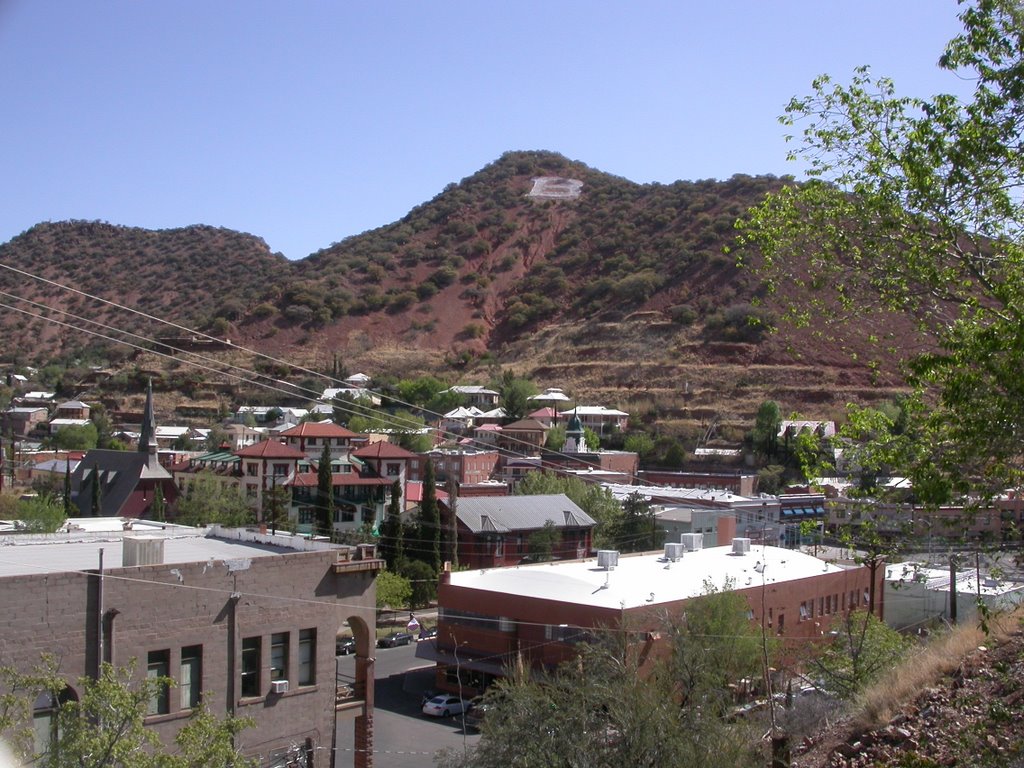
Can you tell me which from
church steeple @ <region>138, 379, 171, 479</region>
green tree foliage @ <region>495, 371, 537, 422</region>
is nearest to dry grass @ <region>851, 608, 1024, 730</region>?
church steeple @ <region>138, 379, 171, 479</region>

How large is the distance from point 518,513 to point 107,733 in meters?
36.1

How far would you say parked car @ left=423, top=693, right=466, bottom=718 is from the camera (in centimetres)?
2691

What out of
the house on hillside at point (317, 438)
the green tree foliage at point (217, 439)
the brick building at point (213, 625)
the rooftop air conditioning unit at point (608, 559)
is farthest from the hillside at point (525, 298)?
the brick building at point (213, 625)

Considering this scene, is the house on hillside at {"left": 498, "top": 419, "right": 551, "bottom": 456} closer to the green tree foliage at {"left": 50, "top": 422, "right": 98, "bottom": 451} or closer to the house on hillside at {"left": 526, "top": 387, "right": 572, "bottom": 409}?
the house on hillside at {"left": 526, "top": 387, "right": 572, "bottom": 409}

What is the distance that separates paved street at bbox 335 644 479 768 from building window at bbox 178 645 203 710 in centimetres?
526

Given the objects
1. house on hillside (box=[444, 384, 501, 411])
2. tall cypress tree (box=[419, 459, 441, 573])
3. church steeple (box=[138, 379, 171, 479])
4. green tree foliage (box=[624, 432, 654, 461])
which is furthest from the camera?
house on hillside (box=[444, 384, 501, 411])

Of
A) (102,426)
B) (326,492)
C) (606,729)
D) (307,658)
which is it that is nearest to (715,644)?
(307,658)

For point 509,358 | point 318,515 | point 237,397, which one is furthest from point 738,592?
point 509,358

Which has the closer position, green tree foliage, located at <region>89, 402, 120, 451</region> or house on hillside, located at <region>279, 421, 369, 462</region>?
house on hillside, located at <region>279, 421, 369, 462</region>

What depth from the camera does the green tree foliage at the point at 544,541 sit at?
44406 mm

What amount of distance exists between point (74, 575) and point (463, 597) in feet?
53.6

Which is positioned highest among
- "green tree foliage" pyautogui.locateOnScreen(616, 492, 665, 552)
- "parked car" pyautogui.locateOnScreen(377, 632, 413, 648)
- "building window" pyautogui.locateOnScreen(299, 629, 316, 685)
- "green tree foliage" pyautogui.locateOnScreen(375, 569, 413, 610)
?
"building window" pyautogui.locateOnScreen(299, 629, 316, 685)

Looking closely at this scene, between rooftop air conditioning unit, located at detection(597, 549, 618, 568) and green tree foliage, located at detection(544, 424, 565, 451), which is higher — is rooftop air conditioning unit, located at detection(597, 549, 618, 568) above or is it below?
below

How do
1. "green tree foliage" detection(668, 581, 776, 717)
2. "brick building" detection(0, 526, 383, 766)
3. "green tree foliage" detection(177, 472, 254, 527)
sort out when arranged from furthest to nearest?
"green tree foliage" detection(177, 472, 254, 527) < "green tree foliage" detection(668, 581, 776, 717) < "brick building" detection(0, 526, 383, 766)
